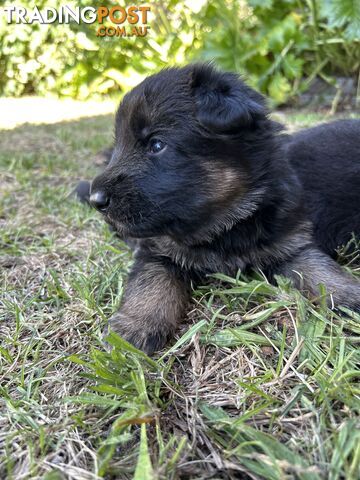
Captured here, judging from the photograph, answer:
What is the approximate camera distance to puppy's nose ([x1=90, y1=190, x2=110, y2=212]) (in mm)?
2244

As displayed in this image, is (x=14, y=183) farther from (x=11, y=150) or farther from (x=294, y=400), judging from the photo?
(x=294, y=400)

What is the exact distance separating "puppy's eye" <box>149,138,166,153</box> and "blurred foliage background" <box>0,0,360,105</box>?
5.22m

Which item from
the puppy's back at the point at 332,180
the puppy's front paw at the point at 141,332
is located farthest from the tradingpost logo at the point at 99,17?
the puppy's front paw at the point at 141,332

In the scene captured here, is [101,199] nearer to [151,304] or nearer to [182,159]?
[182,159]

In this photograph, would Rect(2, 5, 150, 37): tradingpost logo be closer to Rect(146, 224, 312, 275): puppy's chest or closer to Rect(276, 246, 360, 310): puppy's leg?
Rect(146, 224, 312, 275): puppy's chest

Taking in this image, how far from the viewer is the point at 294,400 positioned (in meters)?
1.55

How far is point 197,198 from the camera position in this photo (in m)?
2.23

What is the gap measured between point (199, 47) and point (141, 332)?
838cm

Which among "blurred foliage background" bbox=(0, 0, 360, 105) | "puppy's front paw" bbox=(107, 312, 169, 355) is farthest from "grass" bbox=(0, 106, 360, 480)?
"blurred foliage background" bbox=(0, 0, 360, 105)

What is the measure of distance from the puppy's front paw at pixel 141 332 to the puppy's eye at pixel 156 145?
84 centimetres

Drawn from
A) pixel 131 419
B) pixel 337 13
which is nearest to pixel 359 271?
pixel 131 419

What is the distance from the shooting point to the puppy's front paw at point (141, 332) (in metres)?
2.04

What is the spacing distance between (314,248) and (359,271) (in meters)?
0.34

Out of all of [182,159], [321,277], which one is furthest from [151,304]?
[321,277]
